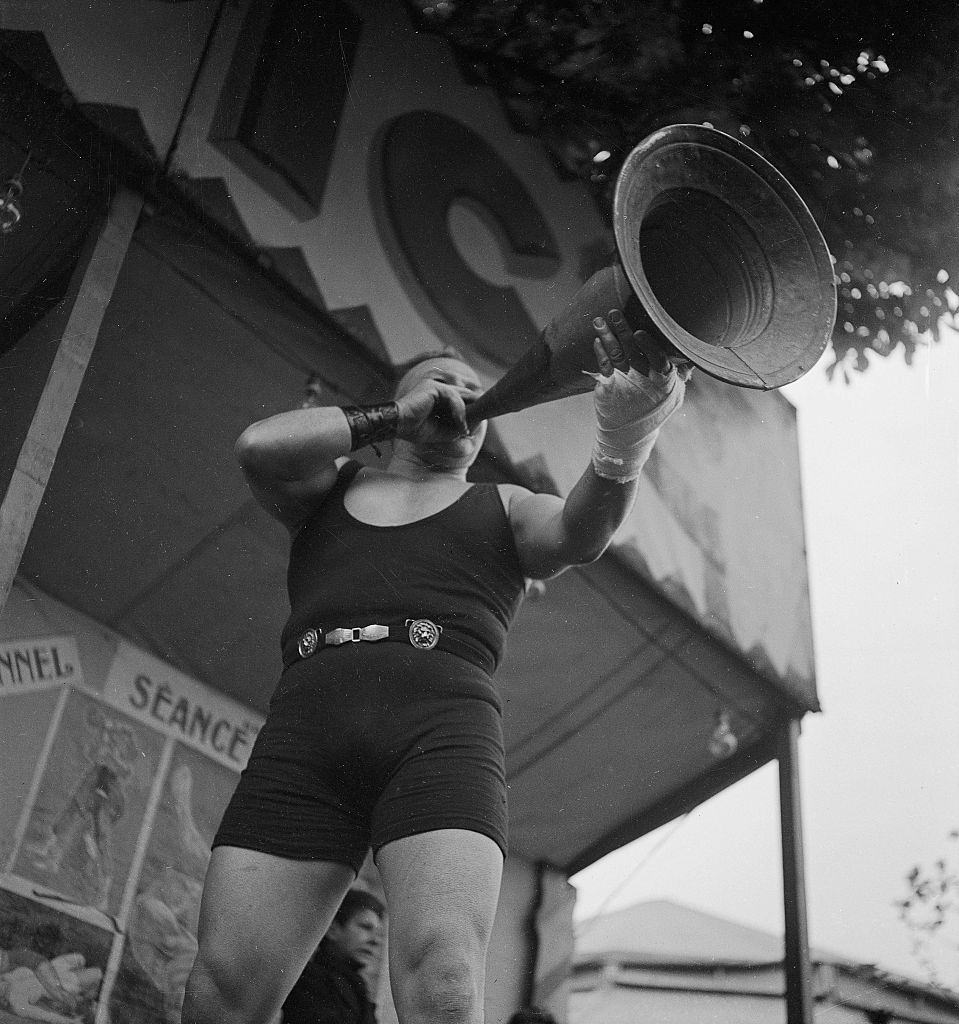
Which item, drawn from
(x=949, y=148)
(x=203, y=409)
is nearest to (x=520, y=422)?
(x=203, y=409)

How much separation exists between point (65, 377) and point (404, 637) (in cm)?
123

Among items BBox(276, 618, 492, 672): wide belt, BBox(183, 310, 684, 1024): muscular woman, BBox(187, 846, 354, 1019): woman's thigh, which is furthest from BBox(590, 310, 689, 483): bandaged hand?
BBox(187, 846, 354, 1019): woman's thigh

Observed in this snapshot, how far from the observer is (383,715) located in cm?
193

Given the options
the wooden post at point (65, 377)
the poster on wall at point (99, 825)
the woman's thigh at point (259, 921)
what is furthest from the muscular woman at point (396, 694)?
the poster on wall at point (99, 825)

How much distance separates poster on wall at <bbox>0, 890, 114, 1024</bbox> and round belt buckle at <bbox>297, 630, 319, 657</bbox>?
208cm

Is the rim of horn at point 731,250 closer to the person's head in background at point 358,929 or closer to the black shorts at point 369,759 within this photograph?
the black shorts at point 369,759

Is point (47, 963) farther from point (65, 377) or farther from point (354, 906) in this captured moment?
point (65, 377)

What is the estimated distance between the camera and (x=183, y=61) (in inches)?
124

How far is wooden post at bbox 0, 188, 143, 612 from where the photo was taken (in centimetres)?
255

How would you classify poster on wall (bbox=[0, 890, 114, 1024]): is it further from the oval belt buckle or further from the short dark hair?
the oval belt buckle

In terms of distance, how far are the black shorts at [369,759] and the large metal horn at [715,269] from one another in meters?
0.69

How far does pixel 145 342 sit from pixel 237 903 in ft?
6.74

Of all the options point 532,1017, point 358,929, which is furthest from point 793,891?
point 358,929

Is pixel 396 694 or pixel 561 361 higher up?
pixel 561 361
